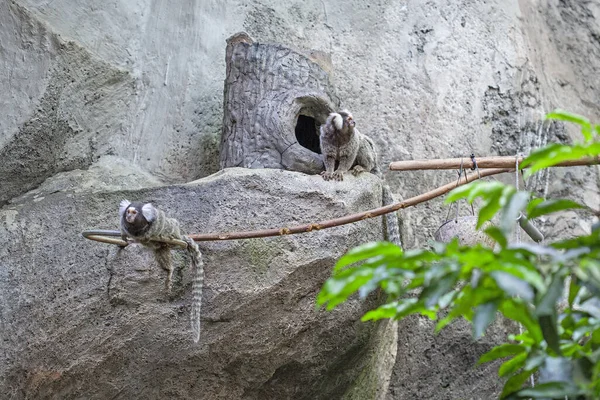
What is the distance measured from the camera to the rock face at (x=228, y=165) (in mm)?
4414

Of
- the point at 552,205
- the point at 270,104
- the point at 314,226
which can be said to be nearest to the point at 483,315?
the point at 552,205

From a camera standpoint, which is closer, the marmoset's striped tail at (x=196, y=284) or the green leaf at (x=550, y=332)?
the green leaf at (x=550, y=332)

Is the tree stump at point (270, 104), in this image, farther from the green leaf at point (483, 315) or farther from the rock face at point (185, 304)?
the green leaf at point (483, 315)

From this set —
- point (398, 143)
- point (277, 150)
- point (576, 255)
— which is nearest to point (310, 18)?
point (398, 143)

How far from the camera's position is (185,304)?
441 cm

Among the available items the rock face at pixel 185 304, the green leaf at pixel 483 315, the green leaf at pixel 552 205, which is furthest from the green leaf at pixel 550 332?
the rock face at pixel 185 304

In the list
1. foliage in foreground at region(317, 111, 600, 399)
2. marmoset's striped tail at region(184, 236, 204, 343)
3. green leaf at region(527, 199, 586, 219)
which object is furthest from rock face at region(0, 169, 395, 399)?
green leaf at region(527, 199, 586, 219)

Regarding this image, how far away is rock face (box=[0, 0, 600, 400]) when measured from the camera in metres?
4.41

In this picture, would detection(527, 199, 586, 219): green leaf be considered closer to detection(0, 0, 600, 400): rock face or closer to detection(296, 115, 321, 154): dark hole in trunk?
detection(0, 0, 600, 400): rock face

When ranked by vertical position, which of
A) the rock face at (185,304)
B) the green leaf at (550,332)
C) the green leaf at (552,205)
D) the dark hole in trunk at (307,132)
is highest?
the dark hole in trunk at (307,132)

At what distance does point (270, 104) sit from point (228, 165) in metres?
0.47

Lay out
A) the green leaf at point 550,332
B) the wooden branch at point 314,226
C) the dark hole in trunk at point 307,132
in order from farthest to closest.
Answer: the dark hole in trunk at point 307,132 → the wooden branch at point 314,226 → the green leaf at point 550,332

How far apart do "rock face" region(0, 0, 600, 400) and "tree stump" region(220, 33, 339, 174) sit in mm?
39

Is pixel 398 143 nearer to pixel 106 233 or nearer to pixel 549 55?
pixel 549 55
